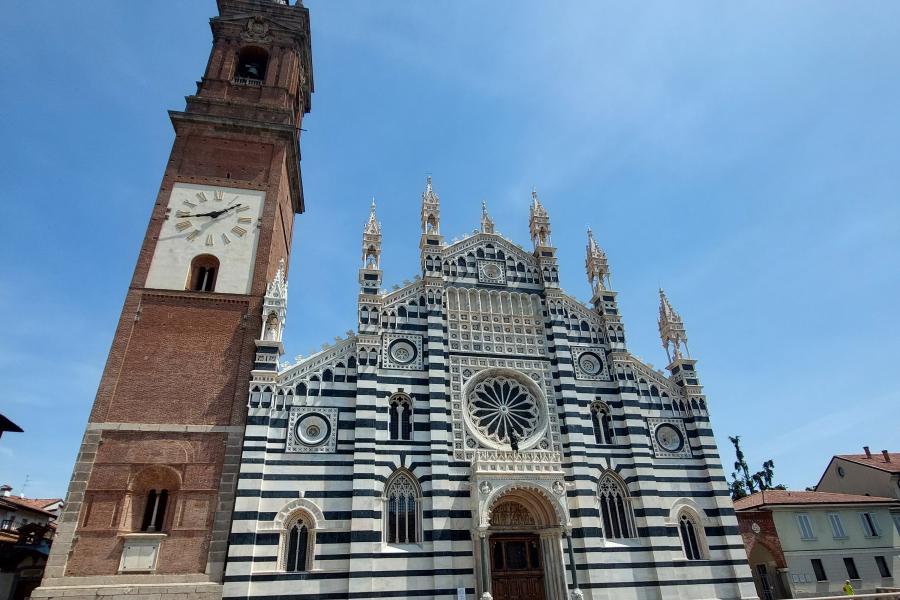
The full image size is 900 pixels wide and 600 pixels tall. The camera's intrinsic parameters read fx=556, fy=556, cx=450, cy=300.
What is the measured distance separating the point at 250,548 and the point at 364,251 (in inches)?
549

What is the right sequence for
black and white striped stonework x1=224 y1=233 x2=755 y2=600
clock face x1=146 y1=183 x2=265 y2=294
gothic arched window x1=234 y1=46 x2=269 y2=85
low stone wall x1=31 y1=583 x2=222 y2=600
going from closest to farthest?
low stone wall x1=31 y1=583 x2=222 y2=600 < black and white striped stonework x1=224 y1=233 x2=755 y2=600 < clock face x1=146 y1=183 x2=265 y2=294 < gothic arched window x1=234 y1=46 x2=269 y2=85

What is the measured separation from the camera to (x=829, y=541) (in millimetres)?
32125

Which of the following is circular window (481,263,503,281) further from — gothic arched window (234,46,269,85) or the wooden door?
gothic arched window (234,46,269,85)

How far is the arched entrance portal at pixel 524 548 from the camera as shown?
22422 mm

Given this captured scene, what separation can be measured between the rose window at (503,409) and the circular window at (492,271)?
214 inches

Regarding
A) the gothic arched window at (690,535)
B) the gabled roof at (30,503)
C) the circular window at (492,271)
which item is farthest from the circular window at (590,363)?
the gabled roof at (30,503)

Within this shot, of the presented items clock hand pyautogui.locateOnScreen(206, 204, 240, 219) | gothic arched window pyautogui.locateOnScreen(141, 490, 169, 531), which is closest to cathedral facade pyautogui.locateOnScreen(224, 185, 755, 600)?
gothic arched window pyautogui.locateOnScreen(141, 490, 169, 531)

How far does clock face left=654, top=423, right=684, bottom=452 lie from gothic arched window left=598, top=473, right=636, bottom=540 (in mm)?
3122

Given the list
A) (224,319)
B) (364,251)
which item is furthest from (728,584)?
(224,319)

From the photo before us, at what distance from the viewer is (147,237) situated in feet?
86.5

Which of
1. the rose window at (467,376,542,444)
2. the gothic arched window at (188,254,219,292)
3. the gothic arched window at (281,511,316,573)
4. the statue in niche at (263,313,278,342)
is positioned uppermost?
the gothic arched window at (188,254,219,292)

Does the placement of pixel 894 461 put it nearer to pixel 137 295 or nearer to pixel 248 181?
pixel 248 181

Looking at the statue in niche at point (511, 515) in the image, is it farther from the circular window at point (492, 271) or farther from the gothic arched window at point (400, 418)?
the circular window at point (492, 271)

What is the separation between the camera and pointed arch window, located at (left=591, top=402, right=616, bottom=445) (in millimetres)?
26172
